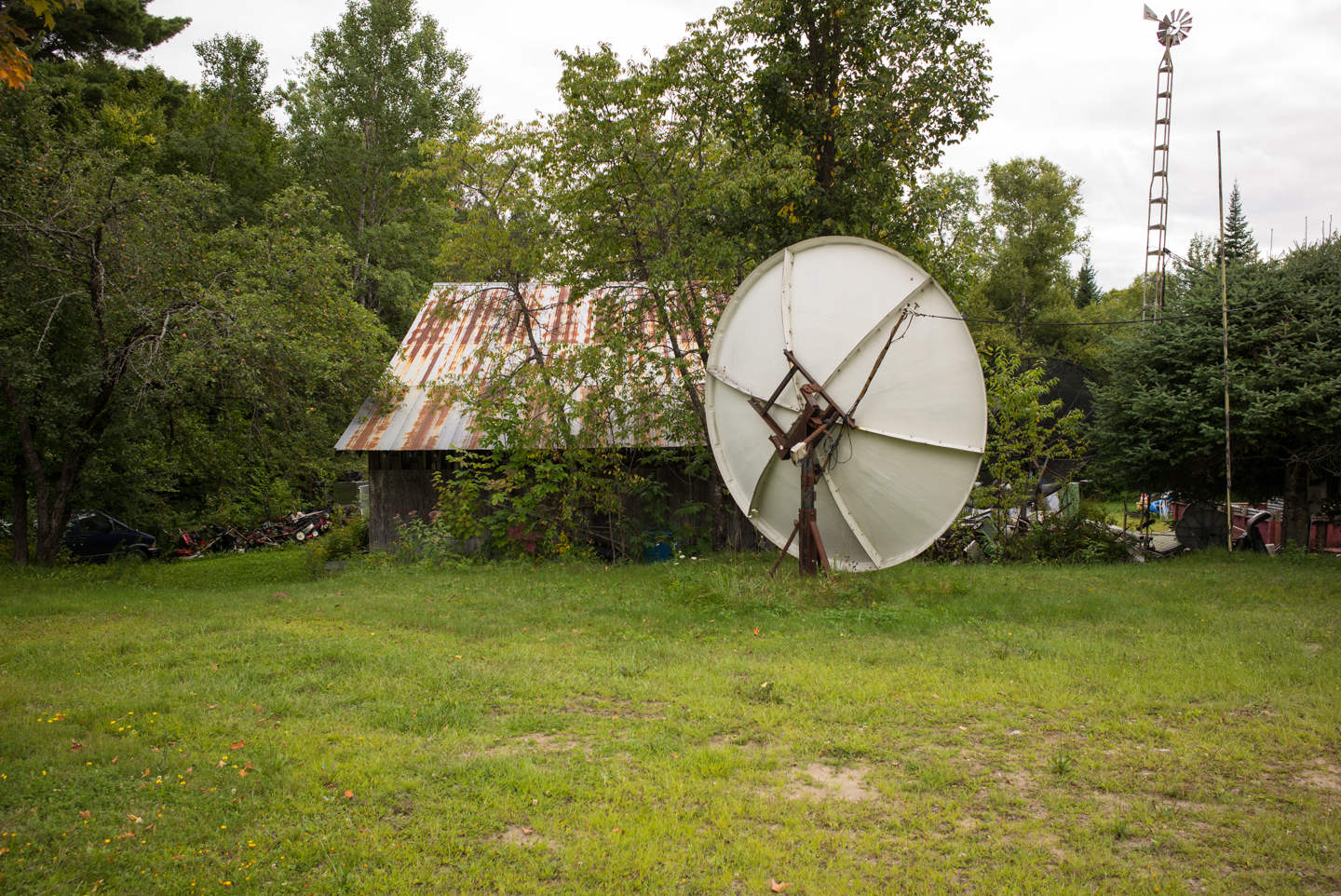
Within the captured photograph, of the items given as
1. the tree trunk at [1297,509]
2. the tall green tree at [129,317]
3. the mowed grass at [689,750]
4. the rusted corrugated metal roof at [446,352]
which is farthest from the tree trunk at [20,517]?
the tree trunk at [1297,509]

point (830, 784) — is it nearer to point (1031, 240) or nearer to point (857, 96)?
point (857, 96)

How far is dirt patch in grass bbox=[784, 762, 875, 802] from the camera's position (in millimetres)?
4504

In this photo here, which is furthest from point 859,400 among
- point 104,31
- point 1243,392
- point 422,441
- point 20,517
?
point 104,31

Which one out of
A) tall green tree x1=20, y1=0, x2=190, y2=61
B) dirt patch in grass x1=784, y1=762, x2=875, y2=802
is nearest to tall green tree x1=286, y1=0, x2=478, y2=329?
tall green tree x1=20, y1=0, x2=190, y2=61

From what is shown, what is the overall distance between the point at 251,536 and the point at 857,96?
66.9 ft

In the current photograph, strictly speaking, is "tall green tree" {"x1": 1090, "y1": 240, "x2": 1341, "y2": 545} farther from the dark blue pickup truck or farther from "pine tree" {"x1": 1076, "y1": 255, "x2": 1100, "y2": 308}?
"pine tree" {"x1": 1076, "y1": 255, "x2": 1100, "y2": 308}

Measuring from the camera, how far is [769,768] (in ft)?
16.0

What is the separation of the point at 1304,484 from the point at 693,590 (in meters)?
11.3

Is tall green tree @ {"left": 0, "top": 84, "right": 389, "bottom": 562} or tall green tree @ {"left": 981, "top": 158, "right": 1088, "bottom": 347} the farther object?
tall green tree @ {"left": 981, "top": 158, "right": 1088, "bottom": 347}

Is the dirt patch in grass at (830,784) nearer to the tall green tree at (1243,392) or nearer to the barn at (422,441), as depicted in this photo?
the barn at (422,441)

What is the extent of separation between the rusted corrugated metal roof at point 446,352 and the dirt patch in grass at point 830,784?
33.3 feet

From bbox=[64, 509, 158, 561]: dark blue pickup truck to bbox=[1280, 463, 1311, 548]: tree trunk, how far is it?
23788mm

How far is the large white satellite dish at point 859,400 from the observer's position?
29.6 ft

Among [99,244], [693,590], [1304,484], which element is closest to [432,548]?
[693,590]
